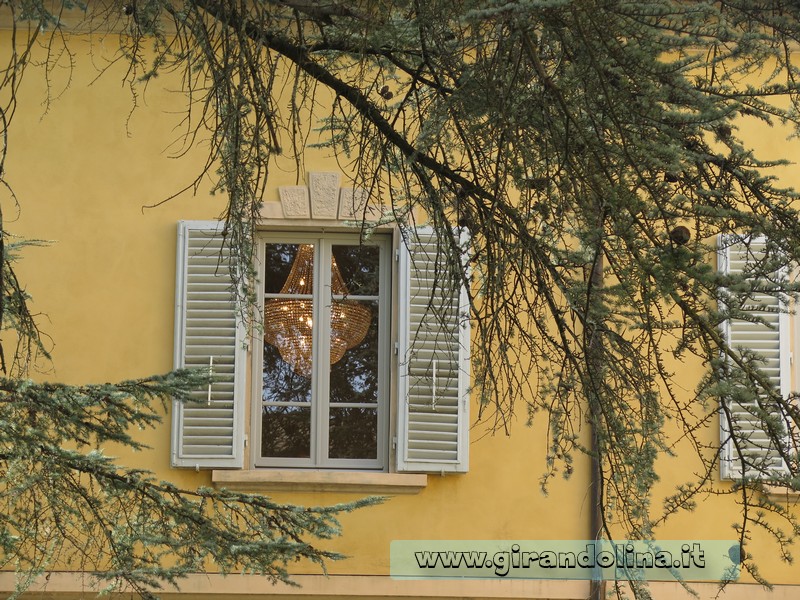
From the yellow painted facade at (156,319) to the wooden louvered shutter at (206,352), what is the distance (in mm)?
149

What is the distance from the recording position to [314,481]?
7.68 m

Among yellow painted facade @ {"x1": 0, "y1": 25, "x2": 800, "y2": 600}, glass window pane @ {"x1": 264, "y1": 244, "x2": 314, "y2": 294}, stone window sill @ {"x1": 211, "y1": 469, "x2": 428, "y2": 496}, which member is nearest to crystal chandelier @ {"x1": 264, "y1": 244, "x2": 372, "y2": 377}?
glass window pane @ {"x1": 264, "y1": 244, "x2": 314, "y2": 294}

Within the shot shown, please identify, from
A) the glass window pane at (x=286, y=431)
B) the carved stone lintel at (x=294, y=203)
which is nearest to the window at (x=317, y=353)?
the glass window pane at (x=286, y=431)

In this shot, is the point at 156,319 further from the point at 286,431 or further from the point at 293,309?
the point at 286,431

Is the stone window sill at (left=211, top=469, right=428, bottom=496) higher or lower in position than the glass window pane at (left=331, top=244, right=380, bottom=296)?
lower

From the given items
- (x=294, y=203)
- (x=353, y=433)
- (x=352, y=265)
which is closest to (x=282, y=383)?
(x=353, y=433)

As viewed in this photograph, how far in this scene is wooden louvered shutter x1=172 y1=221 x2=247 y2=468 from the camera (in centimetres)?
766

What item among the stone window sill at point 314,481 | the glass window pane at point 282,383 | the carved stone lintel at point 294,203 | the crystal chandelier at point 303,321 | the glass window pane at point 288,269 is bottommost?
the stone window sill at point 314,481

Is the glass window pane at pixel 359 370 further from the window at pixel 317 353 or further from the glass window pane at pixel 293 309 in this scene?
the glass window pane at pixel 293 309

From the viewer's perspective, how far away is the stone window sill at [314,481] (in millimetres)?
7656

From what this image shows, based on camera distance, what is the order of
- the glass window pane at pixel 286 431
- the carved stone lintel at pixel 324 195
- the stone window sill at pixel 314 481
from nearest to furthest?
the stone window sill at pixel 314 481
the carved stone lintel at pixel 324 195
the glass window pane at pixel 286 431

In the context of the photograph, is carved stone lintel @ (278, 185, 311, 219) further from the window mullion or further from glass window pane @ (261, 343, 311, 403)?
glass window pane @ (261, 343, 311, 403)

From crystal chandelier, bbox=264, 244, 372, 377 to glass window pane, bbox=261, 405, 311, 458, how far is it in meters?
0.24

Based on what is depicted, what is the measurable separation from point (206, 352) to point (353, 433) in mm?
996
